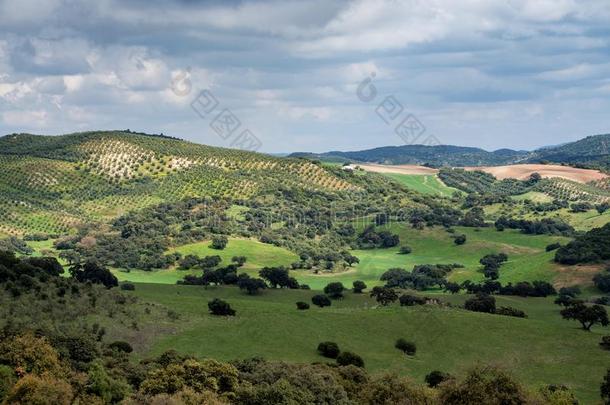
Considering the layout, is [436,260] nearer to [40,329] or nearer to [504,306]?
[504,306]

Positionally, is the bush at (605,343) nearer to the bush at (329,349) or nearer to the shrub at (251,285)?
the bush at (329,349)

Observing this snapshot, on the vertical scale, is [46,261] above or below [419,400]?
above

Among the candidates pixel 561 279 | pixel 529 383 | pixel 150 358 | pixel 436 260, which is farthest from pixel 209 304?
pixel 436 260

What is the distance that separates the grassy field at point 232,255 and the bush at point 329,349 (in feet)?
263

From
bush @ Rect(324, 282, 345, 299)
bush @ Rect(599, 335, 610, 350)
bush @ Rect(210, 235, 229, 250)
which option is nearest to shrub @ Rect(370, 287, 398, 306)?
bush @ Rect(324, 282, 345, 299)

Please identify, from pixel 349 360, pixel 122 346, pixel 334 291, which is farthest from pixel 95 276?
pixel 349 360

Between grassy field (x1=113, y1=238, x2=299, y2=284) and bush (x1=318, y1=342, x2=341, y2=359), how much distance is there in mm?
80027

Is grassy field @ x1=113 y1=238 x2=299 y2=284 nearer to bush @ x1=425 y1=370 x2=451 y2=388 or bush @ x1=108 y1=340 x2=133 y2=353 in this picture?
bush @ x1=108 y1=340 x2=133 y2=353

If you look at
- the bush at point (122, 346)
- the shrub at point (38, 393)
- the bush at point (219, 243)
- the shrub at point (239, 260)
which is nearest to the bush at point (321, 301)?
the bush at point (122, 346)

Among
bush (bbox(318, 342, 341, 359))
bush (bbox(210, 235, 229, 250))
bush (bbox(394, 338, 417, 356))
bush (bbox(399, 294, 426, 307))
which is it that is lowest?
bush (bbox(394, 338, 417, 356))

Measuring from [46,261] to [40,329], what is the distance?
4519 centimetres

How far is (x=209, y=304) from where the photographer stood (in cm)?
10519

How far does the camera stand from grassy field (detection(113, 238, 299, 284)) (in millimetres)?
166875

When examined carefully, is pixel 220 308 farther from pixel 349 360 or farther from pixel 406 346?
pixel 406 346
